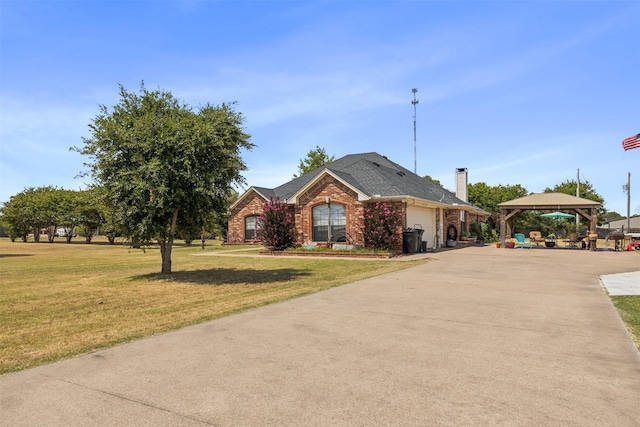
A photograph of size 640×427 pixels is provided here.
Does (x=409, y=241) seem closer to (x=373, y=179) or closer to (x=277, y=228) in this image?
(x=373, y=179)

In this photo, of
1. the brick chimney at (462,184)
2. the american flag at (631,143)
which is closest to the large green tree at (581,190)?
the brick chimney at (462,184)

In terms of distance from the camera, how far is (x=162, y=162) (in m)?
12.1

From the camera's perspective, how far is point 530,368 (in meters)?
4.56

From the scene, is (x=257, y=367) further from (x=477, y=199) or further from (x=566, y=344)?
(x=477, y=199)

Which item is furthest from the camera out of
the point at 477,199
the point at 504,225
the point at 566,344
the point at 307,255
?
the point at 477,199

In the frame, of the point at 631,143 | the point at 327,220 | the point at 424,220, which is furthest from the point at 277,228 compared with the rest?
the point at 631,143

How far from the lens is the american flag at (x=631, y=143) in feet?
53.3

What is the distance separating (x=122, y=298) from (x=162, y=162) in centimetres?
443

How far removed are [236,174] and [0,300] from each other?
282 inches

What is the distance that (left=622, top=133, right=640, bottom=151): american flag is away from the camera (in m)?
16.2

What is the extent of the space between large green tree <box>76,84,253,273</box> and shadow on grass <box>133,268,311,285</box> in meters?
1.41

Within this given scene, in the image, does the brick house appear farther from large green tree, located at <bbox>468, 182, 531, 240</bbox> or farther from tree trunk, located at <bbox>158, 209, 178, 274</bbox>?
large green tree, located at <bbox>468, 182, 531, 240</bbox>

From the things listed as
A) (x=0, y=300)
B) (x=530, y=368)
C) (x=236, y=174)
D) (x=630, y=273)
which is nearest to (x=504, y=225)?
(x=630, y=273)

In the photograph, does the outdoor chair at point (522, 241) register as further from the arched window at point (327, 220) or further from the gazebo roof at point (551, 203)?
the arched window at point (327, 220)
